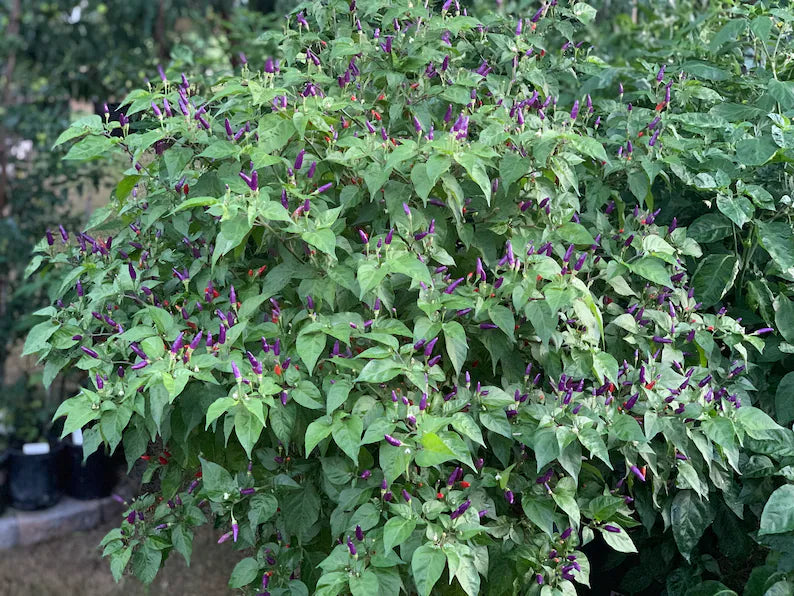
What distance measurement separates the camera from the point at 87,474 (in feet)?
13.6

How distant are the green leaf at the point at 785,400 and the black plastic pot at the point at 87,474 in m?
3.25

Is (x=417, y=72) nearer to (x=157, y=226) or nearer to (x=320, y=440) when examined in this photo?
(x=157, y=226)

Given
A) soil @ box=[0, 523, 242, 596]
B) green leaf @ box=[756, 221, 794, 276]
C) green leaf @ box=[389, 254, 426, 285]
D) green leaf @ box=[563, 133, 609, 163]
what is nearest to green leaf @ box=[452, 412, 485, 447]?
green leaf @ box=[389, 254, 426, 285]

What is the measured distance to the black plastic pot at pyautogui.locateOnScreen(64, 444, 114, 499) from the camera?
4145 mm

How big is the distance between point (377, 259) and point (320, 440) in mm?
353

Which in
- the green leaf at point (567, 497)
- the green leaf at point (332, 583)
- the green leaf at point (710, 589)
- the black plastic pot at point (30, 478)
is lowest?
the black plastic pot at point (30, 478)

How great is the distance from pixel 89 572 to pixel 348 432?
9.07 ft

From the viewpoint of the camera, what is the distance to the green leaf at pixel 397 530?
4.72ft

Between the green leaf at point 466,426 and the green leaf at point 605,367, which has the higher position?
the green leaf at point 466,426

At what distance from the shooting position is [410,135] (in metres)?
1.96

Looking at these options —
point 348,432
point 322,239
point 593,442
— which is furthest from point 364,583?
point 322,239

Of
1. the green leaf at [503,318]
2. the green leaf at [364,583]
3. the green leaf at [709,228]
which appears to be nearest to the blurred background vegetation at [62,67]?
A: the green leaf at [709,228]

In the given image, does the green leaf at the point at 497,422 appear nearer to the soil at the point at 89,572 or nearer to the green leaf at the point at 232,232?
the green leaf at the point at 232,232

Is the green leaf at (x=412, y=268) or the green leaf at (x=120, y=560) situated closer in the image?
the green leaf at (x=412, y=268)
